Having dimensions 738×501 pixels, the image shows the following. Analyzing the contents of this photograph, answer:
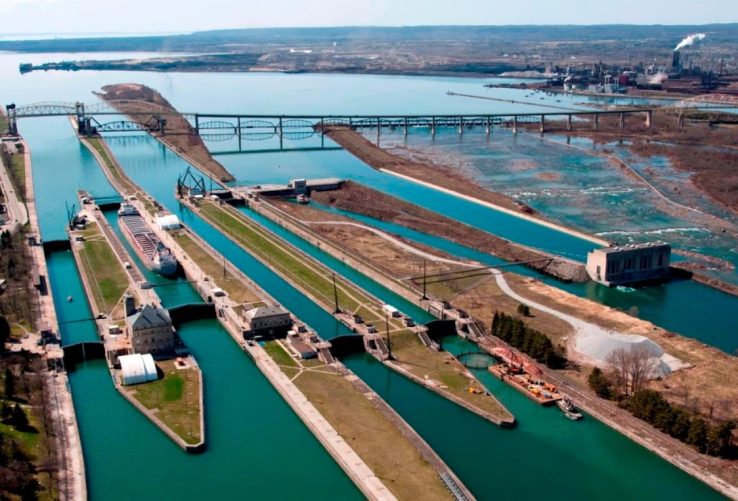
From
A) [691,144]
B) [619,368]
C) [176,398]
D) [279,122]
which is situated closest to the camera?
[176,398]

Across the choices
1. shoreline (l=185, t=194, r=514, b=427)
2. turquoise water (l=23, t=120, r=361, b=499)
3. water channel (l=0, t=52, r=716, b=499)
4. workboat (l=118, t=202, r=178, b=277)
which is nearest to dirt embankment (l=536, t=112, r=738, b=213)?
shoreline (l=185, t=194, r=514, b=427)

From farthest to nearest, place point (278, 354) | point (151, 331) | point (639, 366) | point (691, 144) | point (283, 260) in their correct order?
point (691, 144), point (283, 260), point (278, 354), point (151, 331), point (639, 366)

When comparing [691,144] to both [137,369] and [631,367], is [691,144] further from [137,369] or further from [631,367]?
[137,369]

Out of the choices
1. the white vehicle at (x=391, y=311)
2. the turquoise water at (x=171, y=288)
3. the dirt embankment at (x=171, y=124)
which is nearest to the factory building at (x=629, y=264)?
the white vehicle at (x=391, y=311)

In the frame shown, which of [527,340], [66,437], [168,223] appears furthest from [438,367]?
[168,223]

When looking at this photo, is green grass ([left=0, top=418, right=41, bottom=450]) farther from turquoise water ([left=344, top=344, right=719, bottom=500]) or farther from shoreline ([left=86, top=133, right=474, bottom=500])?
turquoise water ([left=344, top=344, right=719, bottom=500])

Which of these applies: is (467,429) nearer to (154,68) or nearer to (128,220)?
(128,220)
